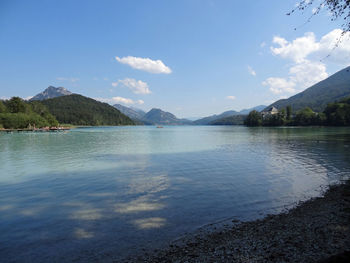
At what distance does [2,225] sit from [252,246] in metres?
13.1

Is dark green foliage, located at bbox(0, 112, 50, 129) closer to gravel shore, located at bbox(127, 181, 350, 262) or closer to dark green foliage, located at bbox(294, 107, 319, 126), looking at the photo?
gravel shore, located at bbox(127, 181, 350, 262)

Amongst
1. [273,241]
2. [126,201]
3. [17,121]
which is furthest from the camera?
[17,121]

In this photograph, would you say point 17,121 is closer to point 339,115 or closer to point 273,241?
point 273,241

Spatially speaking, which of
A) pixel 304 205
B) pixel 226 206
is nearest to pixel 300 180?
pixel 304 205

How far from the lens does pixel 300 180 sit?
1997 centimetres

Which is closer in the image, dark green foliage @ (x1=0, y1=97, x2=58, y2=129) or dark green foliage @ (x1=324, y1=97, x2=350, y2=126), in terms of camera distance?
dark green foliage @ (x1=0, y1=97, x2=58, y2=129)

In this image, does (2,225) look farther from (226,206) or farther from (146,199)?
(226,206)

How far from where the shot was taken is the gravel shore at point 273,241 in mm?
7254

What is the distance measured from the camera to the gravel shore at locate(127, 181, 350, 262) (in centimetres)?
725

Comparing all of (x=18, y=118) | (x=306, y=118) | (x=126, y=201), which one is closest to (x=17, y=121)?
(x=18, y=118)

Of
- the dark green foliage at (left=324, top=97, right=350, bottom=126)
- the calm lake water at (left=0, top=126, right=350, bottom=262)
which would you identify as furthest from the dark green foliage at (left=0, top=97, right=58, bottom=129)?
the dark green foliage at (left=324, top=97, right=350, bottom=126)

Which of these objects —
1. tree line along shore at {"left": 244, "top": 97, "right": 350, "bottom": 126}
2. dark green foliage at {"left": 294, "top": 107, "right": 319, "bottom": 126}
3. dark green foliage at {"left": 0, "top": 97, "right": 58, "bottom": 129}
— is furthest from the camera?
dark green foliage at {"left": 294, "top": 107, "right": 319, "bottom": 126}

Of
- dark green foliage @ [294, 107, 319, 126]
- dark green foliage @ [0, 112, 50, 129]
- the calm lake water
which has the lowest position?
the calm lake water

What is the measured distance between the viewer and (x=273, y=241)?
8.37 metres
